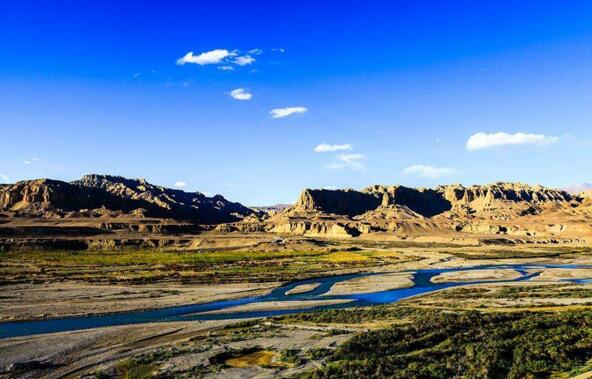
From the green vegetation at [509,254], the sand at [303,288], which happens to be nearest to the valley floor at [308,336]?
the sand at [303,288]

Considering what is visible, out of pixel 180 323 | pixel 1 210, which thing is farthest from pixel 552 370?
pixel 1 210

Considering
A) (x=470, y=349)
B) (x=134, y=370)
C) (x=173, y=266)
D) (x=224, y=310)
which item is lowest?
(x=224, y=310)

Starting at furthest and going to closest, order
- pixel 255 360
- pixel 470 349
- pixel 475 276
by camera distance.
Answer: pixel 475 276 → pixel 255 360 → pixel 470 349

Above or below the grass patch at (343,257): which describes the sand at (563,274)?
below

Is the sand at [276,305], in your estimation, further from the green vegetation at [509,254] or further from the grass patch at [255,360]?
the green vegetation at [509,254]

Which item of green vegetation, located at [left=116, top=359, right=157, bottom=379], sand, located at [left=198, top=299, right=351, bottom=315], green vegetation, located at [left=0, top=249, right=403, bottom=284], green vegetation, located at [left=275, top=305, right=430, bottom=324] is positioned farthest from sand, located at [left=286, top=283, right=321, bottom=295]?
green vegetation, located at [left=116, top=359, right=157, bottom=379]

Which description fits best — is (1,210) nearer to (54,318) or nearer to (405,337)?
(54,318)

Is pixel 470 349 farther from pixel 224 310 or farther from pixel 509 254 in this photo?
pixel 509 254

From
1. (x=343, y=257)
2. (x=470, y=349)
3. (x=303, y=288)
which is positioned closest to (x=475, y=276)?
(x=303, y=288)
